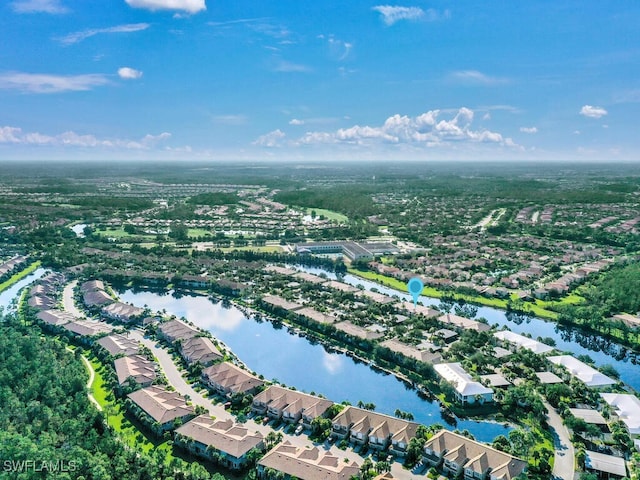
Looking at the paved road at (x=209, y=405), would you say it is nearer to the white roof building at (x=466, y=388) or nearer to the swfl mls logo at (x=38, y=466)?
the white roof building at (x=466, y=388)

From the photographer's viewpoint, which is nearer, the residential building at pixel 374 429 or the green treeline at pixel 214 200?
the residential building at pixel 374 429

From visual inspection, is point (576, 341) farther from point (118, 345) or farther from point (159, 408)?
point (118, 345)

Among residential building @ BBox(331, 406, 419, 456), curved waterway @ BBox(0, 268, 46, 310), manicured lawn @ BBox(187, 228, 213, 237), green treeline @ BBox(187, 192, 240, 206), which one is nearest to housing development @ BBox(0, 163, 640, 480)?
residential building @ BBox(331, 406, 419, 456)

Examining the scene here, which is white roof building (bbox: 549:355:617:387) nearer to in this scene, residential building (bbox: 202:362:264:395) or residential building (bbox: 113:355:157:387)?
residential building (bbox: 202:362:264:395)

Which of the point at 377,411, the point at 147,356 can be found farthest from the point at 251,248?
the point at 377,411

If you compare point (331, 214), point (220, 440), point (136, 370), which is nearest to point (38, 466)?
point (220, 440)

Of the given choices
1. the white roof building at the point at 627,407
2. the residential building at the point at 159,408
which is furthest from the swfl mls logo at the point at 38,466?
the white roof building at the point at 627,407
